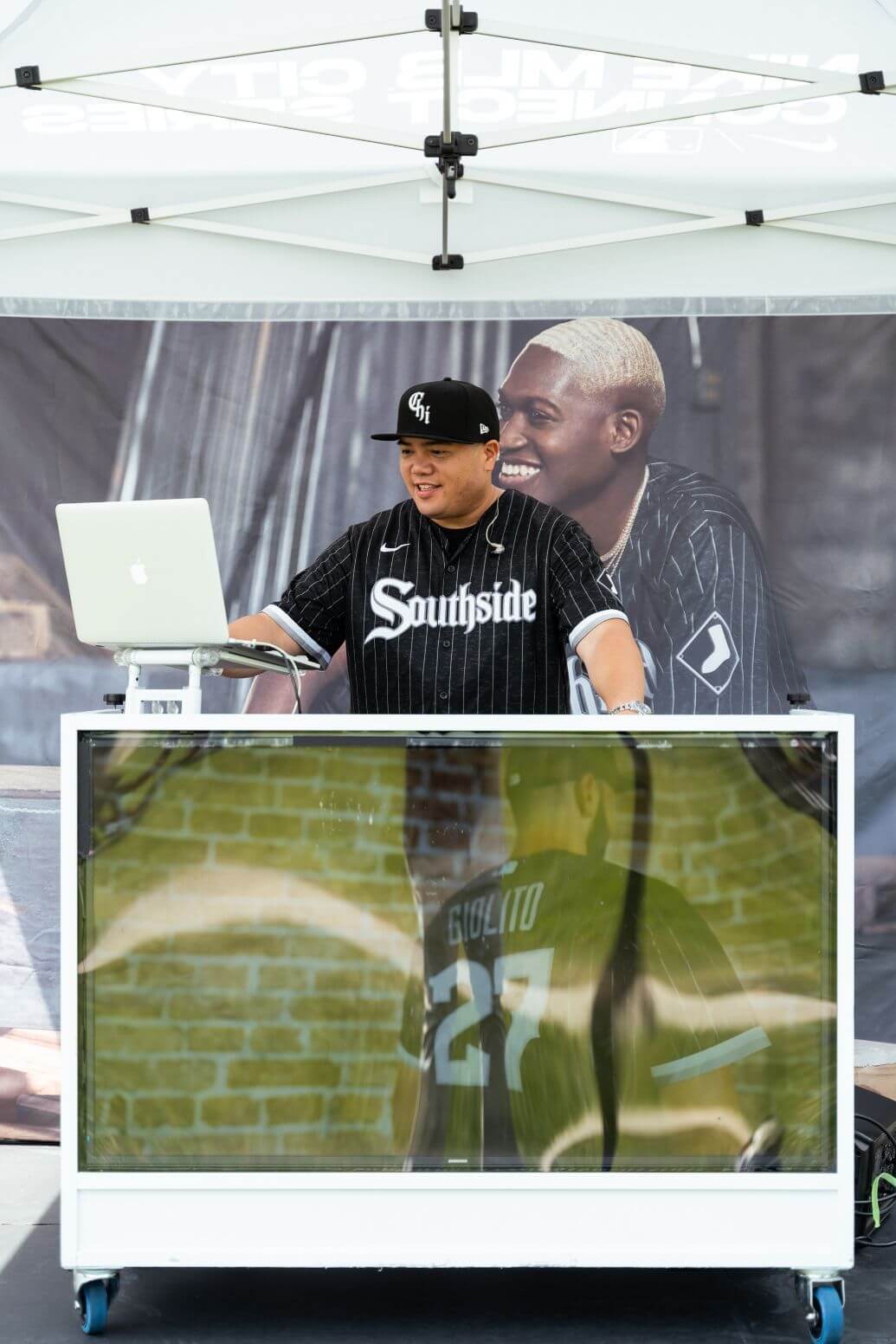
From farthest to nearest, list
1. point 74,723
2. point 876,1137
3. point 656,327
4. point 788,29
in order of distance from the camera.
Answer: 1. point 656,327
2. point 788,29
3. point 876,1137
4. point 74,723

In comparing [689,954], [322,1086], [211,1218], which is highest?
[689,954]

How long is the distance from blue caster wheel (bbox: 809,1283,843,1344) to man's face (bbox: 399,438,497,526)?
139 centimetres

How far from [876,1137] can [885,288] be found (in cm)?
197

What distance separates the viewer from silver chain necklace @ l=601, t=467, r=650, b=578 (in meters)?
3.49

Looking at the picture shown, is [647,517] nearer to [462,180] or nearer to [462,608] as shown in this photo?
[462,180]

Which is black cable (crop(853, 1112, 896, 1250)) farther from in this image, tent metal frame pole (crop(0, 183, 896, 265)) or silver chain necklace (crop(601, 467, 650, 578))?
tent metal frame pole (crop(0, 183, 896, 265))

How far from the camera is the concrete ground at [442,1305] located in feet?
7.06

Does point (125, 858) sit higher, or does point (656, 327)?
point (656, 327)

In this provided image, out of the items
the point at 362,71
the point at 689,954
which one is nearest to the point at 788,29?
the point at 362,71

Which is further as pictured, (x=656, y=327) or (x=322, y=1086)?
(x=656, y=327)

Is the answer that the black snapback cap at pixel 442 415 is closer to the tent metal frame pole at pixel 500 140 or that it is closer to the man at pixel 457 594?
the man at pixel 457 594

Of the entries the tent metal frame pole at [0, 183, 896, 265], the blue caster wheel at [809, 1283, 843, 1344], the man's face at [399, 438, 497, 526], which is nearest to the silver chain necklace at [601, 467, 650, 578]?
the tent metal frame pole at [0, 183, 896, 265]

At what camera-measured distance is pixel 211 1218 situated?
2.06 metres

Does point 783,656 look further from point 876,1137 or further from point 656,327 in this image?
point 876,1137
